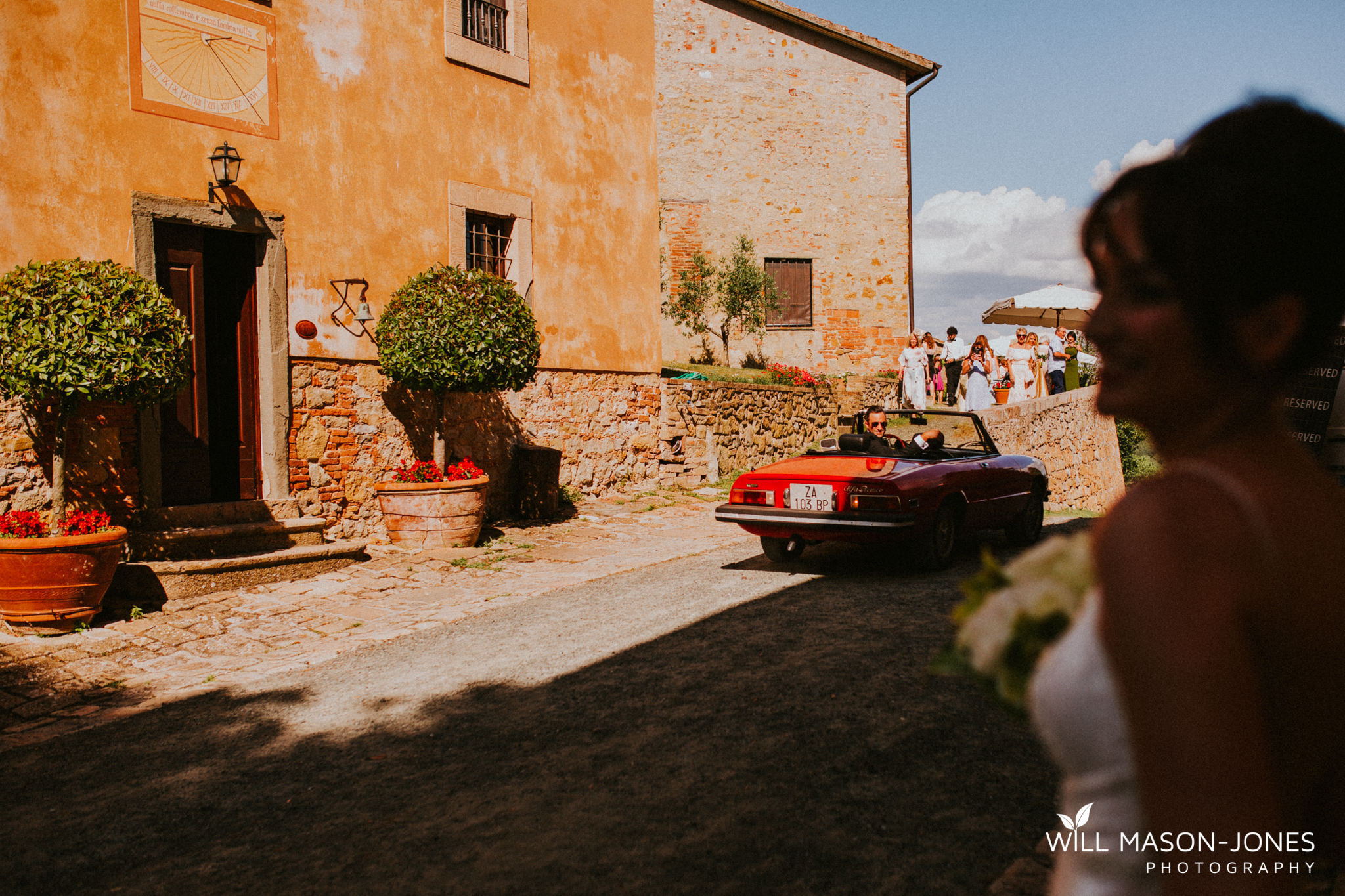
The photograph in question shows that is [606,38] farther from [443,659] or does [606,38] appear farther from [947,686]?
[947,686]

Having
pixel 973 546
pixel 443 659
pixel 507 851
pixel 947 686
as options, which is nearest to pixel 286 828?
pixel 507 851

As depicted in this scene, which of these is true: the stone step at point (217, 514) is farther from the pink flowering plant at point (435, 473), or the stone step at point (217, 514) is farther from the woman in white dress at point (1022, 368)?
the woman in white dress at point (1022, 368)

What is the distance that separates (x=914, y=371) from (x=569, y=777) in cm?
1447

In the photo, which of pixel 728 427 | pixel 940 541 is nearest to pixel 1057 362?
pixel 728 427

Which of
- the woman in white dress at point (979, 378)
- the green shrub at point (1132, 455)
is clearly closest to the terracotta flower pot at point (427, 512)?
the woman in white dress at point (979, 378)

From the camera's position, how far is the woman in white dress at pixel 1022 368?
55.8 feet

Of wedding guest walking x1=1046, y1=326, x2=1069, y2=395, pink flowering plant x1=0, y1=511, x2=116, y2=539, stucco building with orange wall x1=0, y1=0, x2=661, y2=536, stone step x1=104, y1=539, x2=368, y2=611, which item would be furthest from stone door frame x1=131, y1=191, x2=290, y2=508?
wedding guest walking x1=1046, y1=326, x2=1069, y2=395

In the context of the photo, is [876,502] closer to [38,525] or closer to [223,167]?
[38,525]

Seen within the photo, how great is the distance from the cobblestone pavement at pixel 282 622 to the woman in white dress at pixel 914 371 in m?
7.98

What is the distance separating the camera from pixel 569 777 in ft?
12.0

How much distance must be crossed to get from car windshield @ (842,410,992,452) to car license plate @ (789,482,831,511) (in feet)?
4.53

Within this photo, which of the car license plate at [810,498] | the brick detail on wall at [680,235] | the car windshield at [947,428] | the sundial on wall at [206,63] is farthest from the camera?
the brick detail on wall at [680,235]

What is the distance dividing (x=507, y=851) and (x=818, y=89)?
20.3 meters

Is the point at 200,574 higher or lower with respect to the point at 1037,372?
lower
